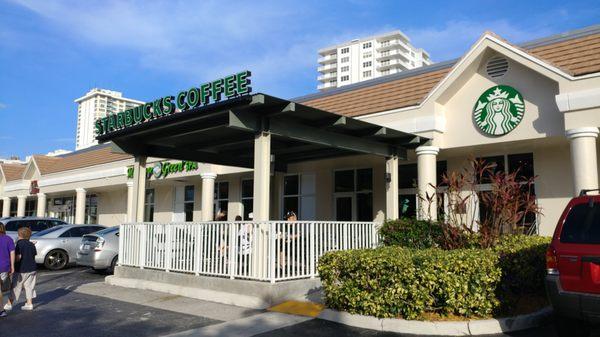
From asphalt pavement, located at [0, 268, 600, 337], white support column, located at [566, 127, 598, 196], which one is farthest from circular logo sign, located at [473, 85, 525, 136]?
asphalt pavement, located at [0, 268, 600, 337]

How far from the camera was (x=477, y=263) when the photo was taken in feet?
24.6

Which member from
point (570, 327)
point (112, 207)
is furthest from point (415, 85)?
point (112, 207)

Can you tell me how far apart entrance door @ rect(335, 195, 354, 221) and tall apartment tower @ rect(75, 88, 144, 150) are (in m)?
114

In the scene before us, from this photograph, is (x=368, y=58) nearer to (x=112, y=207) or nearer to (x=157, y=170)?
(x=112, y=207)

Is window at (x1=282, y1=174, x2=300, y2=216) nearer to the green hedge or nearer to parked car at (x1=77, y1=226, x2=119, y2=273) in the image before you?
parked car at (x1=77, y1=226, x2=119, y2=273)

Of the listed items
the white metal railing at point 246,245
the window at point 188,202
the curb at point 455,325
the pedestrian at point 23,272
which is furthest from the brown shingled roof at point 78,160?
the curb at point 455,325

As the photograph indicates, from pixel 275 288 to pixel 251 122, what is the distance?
10.6 ft

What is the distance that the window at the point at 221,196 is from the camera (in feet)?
77.1

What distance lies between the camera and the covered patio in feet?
31.4

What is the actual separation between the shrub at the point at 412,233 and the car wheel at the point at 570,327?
4.98 m

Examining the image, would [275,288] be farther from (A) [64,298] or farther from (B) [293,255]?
(A) [64,298]

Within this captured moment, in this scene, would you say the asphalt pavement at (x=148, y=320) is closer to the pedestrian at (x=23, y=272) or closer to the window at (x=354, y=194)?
Answer: the pedestrian at (x=23, y=272)

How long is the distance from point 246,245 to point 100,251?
21.9ft

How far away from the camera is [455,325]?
280 inches
